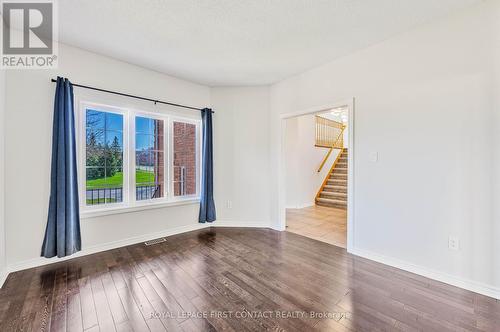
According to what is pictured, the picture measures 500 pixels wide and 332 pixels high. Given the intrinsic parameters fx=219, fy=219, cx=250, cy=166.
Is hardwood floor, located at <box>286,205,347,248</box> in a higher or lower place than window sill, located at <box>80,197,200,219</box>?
lower

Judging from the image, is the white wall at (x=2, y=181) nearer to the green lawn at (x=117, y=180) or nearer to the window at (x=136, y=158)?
the window at (x=136, y=158)

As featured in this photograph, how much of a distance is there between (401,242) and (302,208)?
11.4 ft

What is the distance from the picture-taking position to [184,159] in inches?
157

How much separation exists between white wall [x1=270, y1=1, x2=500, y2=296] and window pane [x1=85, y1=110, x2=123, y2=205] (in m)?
3.32

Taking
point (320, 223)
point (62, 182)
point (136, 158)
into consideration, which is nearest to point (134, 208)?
point (136, 158)

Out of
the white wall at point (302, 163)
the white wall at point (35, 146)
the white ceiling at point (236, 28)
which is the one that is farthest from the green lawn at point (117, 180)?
the white wall at point (302, 163)

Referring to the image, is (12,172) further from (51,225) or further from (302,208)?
(302,208)

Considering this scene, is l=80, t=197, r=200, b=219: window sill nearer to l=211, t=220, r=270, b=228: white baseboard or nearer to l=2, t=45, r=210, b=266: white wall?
l=2, t=45, r=210, b=266: white wall

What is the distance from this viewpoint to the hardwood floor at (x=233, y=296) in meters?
1.67

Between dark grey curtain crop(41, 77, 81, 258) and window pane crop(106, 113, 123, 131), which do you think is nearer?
dark grey curtain crop(41, 77, 81, 258)

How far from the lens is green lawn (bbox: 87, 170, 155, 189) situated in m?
3.08

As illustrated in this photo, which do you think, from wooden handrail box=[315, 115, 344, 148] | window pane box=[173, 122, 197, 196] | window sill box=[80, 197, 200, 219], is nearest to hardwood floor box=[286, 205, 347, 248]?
window sill box=[80, 197, 200, 219]

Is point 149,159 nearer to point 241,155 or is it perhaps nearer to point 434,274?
point 241,155

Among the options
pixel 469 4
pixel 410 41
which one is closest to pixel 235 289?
pixel 410 41
